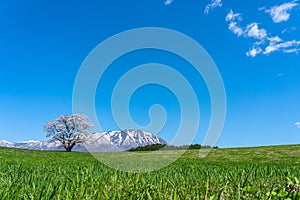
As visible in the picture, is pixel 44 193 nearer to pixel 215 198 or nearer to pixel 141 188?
pixel 141 188

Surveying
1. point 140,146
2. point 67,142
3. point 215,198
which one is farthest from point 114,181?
point 67,142

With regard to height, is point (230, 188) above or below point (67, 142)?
below

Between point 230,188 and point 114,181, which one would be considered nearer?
point 230,188

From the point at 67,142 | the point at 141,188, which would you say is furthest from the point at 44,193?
the point at 67,142

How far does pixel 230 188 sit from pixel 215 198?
3.10 ft

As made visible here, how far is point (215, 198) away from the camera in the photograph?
3363 mm

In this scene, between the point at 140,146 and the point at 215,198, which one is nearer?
the point at 215,198

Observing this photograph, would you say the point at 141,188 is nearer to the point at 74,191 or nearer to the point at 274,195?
the point at 74,191

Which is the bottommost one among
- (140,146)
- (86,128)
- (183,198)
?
(183,198)

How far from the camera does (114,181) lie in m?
4.99

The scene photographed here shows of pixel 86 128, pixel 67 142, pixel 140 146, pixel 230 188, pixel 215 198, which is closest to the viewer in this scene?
pixel 215 198

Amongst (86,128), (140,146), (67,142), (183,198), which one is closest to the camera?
(183,198)

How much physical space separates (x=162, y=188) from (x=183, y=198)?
600 millimetres

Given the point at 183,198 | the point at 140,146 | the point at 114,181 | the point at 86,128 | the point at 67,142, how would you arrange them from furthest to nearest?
1. the point at 86,128
2. the point at 67,142
3. the point at 140,146
4. the point at 114,181
5. the point at 183,198
